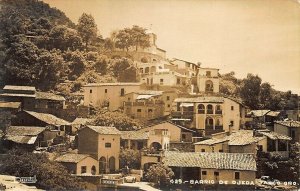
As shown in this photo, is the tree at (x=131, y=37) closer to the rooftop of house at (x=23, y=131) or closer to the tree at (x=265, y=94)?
the rooftop of house at (x=23, y=131)

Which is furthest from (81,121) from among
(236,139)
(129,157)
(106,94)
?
(236,139)

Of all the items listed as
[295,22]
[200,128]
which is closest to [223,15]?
[295,22]

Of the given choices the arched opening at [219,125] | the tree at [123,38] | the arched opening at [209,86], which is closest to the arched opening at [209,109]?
the arched opening at [219,125]

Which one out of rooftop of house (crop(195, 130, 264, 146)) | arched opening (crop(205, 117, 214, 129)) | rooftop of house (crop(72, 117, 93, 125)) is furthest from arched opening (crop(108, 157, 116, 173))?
arched opening (crop(205, 117, 214, 129))

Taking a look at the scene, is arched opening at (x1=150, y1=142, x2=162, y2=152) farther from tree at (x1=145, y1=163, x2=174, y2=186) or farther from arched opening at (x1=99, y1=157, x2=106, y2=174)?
arched opening at (x1=99, y1=157, x2=106, y2=174)

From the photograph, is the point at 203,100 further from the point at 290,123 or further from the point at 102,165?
the point at 102,165

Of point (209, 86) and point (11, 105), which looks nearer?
point (11, 105)
